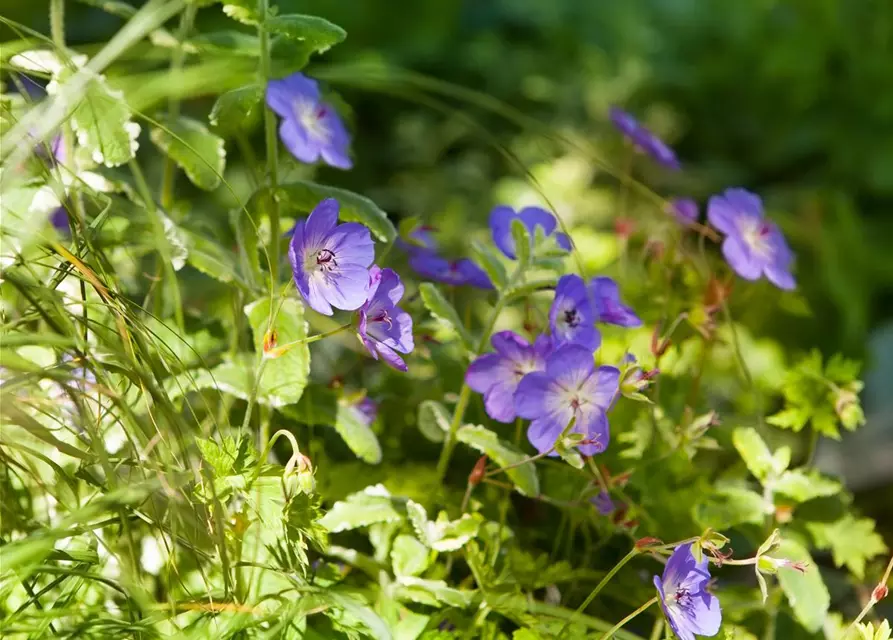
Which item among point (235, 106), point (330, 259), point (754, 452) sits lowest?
point (754, 452)

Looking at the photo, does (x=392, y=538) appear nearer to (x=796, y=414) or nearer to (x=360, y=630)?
(x=360, y=630)

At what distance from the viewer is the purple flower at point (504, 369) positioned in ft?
2.92

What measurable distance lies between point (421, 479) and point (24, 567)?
41 centimetres

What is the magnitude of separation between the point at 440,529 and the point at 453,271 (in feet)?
1.11

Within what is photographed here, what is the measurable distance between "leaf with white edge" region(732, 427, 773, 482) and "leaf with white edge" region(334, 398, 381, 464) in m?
0.37

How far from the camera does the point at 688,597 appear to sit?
77 centimetres

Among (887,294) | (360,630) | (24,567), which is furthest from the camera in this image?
(887,294)

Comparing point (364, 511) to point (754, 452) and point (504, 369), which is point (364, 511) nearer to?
point (504, 369)

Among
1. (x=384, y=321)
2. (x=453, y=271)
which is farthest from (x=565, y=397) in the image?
(x=453, y=271)

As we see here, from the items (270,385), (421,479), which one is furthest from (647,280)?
(270,385)

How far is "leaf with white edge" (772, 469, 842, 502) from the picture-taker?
0.94 meters

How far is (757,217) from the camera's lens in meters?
1.15

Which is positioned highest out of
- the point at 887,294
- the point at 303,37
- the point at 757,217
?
the point at 303,37

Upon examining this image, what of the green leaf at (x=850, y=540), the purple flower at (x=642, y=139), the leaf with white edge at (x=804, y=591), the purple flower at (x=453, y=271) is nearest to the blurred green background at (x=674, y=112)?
the purple flower at (x=642, y=139)
